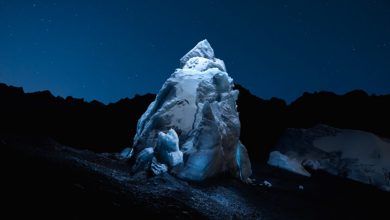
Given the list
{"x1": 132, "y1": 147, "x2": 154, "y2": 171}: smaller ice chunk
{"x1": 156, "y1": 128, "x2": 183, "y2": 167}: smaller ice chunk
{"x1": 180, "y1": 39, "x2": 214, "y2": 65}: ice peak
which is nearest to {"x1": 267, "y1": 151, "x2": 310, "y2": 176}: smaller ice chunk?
{"x1": 180, "y1": 39, "x2": 214, "y2": 65}: ice peak

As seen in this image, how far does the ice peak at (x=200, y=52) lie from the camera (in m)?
19.0

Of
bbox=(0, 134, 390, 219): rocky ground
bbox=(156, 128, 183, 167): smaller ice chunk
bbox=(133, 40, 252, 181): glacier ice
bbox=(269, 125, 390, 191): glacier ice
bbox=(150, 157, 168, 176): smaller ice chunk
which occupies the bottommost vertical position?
bbox=(0, 134, 390, 219): rocky ground

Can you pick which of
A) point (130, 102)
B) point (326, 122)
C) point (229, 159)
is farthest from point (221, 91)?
point (130, 102)

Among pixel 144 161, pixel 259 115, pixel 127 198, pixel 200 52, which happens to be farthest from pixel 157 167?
pixel 259 115

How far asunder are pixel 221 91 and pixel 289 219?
8.55 m

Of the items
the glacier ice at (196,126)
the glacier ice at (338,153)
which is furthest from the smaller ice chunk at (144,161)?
the glacier ice at (338,153)

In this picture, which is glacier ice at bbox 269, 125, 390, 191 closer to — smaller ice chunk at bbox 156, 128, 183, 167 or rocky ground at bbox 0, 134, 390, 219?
rocky ground at bbox 0, 134, 390, 219

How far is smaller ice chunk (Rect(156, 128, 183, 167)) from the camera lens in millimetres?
11086

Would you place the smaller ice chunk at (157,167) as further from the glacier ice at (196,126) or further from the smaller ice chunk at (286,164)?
the smaller ice chunk at (286,164)

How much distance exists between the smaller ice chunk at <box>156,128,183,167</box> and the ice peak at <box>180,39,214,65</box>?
8547 mm

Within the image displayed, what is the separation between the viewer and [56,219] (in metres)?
4.01

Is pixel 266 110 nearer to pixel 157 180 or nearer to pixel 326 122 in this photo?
pixel 326 122

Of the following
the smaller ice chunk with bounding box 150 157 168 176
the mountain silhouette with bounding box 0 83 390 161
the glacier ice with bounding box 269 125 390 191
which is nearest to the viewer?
the smaller ice chunk with bounding box 150 157 168 176

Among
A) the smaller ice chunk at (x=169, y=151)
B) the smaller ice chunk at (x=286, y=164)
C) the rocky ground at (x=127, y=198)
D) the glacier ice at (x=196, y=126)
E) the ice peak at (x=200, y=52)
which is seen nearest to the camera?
the rocky ground at (x=127, y=198)
